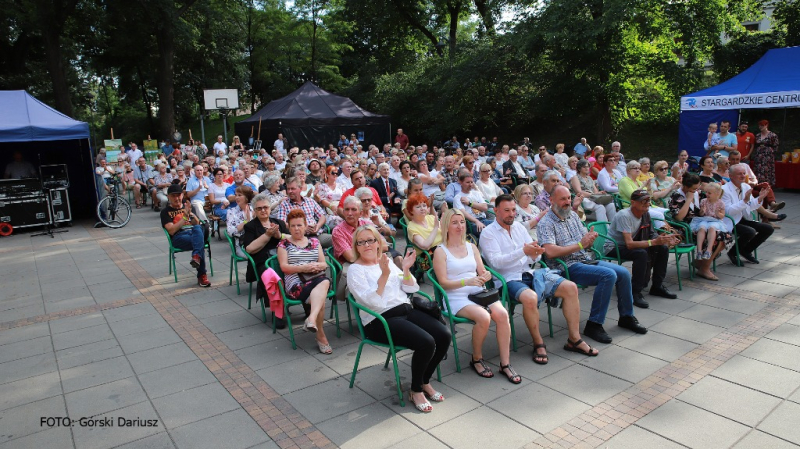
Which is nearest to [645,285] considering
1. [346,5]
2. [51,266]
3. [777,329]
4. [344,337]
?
[777,329]

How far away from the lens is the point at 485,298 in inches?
174

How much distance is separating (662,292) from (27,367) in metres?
6.21

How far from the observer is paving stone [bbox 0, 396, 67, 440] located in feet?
12.5

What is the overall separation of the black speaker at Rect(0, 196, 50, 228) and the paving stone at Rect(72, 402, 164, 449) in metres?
9.43

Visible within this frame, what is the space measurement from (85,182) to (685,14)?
17.4 meters

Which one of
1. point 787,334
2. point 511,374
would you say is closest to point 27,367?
point 511,374

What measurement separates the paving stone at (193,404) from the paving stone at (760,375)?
12.2 ft

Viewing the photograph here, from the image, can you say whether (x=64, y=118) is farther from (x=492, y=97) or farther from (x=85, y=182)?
(x=492, y=97)

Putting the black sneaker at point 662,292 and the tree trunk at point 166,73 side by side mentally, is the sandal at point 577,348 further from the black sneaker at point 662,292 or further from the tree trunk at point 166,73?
the tree trunk at point 166,73

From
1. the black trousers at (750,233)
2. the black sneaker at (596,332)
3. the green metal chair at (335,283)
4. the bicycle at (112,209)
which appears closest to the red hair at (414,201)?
the green metal chair at (335,283)

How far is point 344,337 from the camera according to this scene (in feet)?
17.6

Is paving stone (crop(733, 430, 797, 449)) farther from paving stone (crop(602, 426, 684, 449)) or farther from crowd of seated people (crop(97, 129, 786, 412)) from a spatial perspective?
crowd of seated people (crop(97, 129, 786, 412))

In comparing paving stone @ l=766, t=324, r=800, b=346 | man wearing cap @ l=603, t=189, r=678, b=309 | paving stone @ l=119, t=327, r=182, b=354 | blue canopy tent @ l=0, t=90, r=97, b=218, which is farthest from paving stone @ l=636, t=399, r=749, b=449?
blue canopy tent @ l=0, t=90, r=97, b=218

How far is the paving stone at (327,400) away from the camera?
3918 millimetres
